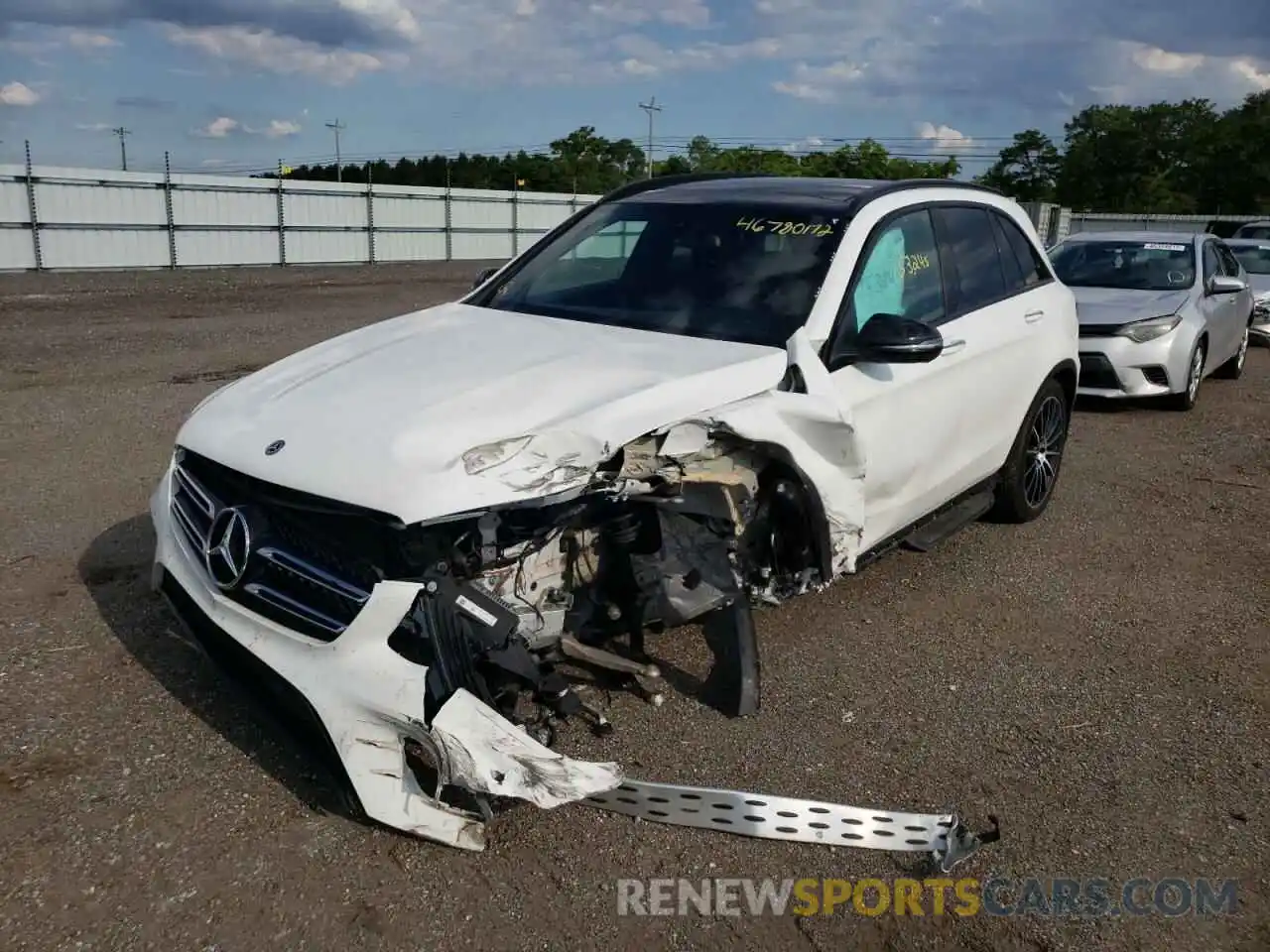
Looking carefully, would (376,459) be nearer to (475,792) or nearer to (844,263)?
(475,792)

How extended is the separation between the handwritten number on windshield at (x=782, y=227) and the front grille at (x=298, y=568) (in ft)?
7.45

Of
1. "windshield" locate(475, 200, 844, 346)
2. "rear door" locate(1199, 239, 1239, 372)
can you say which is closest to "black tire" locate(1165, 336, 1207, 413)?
"rear door" locate(1199, 239, 1239, 372)

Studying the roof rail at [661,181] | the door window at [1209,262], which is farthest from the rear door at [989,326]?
the door window at [1209,262]

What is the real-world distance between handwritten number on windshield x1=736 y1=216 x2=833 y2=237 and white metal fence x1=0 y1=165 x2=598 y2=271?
1941 cm

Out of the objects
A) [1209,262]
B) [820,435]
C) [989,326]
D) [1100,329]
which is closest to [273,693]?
[820,435]

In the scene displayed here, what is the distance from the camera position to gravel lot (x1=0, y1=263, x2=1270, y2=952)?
269 centimetres

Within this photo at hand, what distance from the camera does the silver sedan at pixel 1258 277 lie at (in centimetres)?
1434

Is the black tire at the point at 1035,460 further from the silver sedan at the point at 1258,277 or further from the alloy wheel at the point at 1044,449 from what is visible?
the silver sedan at the point at 1258,277

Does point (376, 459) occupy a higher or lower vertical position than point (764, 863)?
higher

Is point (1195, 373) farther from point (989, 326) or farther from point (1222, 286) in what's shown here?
point (989, 326)

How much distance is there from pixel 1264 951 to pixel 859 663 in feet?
5.70

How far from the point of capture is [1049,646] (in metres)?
4.41

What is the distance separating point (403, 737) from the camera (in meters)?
2.78

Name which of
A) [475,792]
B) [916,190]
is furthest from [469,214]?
[475,792]
